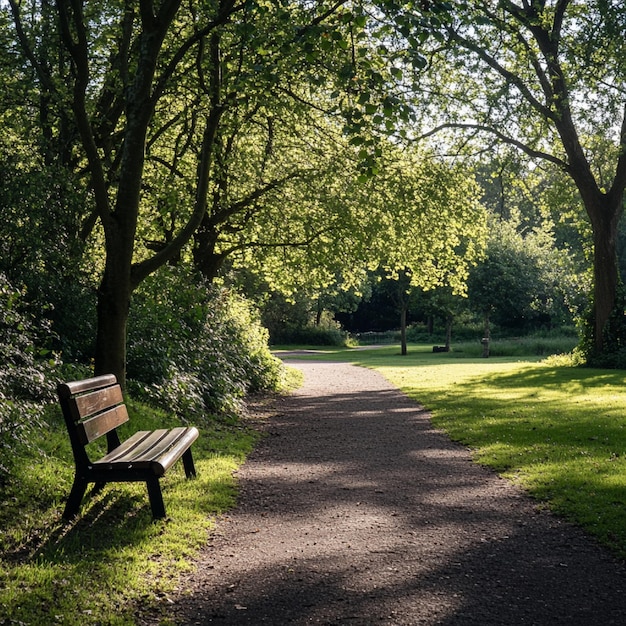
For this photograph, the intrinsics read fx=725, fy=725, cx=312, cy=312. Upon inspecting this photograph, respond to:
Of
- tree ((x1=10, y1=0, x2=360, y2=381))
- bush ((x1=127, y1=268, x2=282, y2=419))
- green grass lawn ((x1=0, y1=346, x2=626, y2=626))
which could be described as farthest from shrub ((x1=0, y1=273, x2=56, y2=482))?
bush ((x1=127, y1=268, x2=282, y2=419))

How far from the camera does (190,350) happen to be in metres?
13.7

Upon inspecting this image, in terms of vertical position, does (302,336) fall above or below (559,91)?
below

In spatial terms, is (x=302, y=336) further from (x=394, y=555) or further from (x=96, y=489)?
(x=394, y=555)

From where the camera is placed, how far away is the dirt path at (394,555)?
164 inches

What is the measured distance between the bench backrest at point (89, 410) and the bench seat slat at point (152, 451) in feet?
0.69

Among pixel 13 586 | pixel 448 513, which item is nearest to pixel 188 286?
pixel 448 513

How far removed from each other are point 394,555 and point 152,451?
220 centimetres

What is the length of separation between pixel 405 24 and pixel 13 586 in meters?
4.95

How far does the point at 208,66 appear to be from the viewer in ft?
40.8

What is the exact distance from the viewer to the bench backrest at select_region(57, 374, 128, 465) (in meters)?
5.65

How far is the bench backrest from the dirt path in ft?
4.33

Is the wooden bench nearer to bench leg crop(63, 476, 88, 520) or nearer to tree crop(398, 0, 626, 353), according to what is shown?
bench leg crop(63, 476, 88, 520)

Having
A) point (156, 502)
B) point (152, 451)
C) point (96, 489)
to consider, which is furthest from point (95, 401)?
point (156, 502)

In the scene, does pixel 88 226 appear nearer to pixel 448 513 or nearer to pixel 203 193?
pixel 203 193
